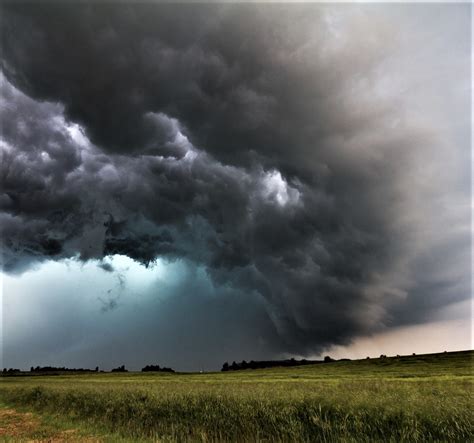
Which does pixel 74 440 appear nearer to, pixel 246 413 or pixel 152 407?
pixel 152 407

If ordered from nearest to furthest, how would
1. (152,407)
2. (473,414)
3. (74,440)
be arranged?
(473,414) → (74,440) → (152,407)

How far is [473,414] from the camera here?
1495 centimetres

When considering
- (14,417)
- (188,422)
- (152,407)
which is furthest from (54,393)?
(188,422)

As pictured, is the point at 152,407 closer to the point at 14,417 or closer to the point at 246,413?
the point at 246,413

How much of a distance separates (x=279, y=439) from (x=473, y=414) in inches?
334

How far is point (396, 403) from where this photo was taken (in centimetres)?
1762

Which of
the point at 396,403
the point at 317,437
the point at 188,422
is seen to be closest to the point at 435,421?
the point at 396,403

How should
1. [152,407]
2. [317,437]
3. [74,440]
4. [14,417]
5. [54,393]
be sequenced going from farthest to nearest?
[54,393]
[14,417]
[152,407]
[74,440]
[317,437]

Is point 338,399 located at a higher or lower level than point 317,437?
higher

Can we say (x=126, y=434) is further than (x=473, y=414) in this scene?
Yes

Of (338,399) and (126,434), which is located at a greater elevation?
(338,399)

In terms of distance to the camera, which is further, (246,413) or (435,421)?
(246,413)

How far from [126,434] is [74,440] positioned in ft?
9.74

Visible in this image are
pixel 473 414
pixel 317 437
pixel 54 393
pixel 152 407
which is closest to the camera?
pixel 473 414
